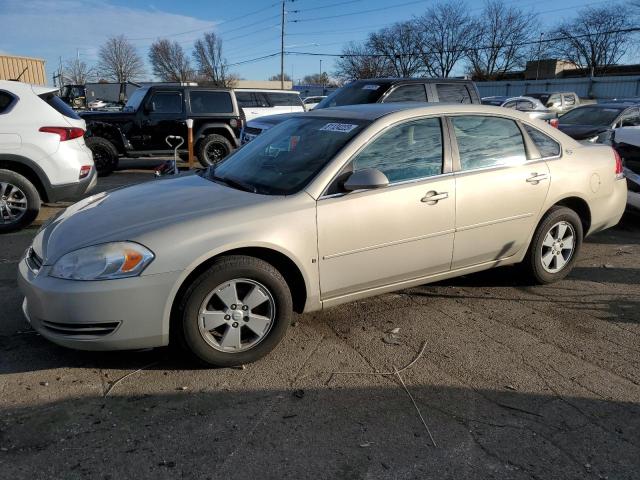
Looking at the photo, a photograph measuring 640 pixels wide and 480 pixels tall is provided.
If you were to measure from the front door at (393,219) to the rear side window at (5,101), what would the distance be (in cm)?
485

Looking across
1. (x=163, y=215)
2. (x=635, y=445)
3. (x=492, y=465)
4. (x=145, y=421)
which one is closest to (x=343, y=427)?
(x=492, y=465)

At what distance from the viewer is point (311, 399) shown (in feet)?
9.68

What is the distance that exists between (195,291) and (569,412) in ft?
7.13

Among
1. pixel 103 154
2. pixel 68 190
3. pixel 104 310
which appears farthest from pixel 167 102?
pixel 104 310

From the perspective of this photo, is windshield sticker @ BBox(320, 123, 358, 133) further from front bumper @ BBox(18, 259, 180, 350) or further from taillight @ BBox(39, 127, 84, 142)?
taillight @ BBox(39, 127, 84, 142)

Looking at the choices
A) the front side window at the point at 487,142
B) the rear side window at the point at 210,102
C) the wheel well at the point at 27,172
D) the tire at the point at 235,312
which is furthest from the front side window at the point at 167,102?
the tire at the point at 235,312

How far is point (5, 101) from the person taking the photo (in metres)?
6.23

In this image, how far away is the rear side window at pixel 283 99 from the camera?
617 inches

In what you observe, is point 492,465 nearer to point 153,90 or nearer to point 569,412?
point 569,412

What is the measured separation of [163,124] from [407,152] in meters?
8.85

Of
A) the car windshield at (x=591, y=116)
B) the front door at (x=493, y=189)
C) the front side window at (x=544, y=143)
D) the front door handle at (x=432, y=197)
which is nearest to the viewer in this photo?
the front door handle at (x=432, y=197)

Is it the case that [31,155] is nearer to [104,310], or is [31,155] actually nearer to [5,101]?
[5,101]

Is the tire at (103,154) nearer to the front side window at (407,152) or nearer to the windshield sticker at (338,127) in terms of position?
the windshield sticker at (338,127)

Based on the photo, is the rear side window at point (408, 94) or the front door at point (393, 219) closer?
the front door at point (393, 219)
